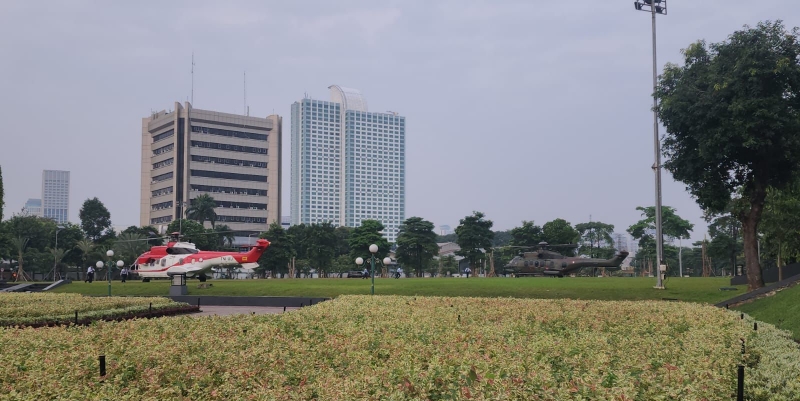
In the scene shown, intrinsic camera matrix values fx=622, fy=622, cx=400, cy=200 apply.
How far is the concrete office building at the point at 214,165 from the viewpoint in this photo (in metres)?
139

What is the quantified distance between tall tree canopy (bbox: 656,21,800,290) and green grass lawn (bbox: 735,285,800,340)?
6.24 metres

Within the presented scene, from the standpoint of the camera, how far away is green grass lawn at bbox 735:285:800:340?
62.2 ft

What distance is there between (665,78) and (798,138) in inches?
283

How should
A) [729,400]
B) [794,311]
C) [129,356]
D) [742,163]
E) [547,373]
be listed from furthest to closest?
[742,163] → [794,311] → [129,356] → [547,373] → [729,400]

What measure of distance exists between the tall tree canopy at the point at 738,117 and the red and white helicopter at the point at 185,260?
28.7 m

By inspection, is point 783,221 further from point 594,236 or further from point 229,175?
point 229,175

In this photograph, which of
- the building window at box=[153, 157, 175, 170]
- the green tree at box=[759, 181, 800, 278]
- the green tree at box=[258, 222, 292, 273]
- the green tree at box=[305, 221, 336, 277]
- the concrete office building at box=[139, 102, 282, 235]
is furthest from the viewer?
the building window at box=[153, 157, 175, 170]

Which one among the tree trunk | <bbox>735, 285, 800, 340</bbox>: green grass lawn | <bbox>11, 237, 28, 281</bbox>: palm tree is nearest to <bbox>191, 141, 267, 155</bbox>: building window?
<bbox>11, 237, 28, 281</bbox>: palm tree

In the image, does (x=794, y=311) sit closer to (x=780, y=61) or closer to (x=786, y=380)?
(x=780, y=61)

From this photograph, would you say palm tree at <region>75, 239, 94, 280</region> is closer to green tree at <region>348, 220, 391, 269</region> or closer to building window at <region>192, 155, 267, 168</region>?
green tree at <region>348, 220, 391, 269</region>

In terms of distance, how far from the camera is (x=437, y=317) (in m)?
16.4

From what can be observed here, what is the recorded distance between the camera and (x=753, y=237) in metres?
31.4

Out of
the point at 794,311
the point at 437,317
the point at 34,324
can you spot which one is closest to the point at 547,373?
the point at 437,317

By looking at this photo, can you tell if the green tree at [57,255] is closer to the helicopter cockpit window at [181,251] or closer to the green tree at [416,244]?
the helicopter cockpit window at [181,251]
